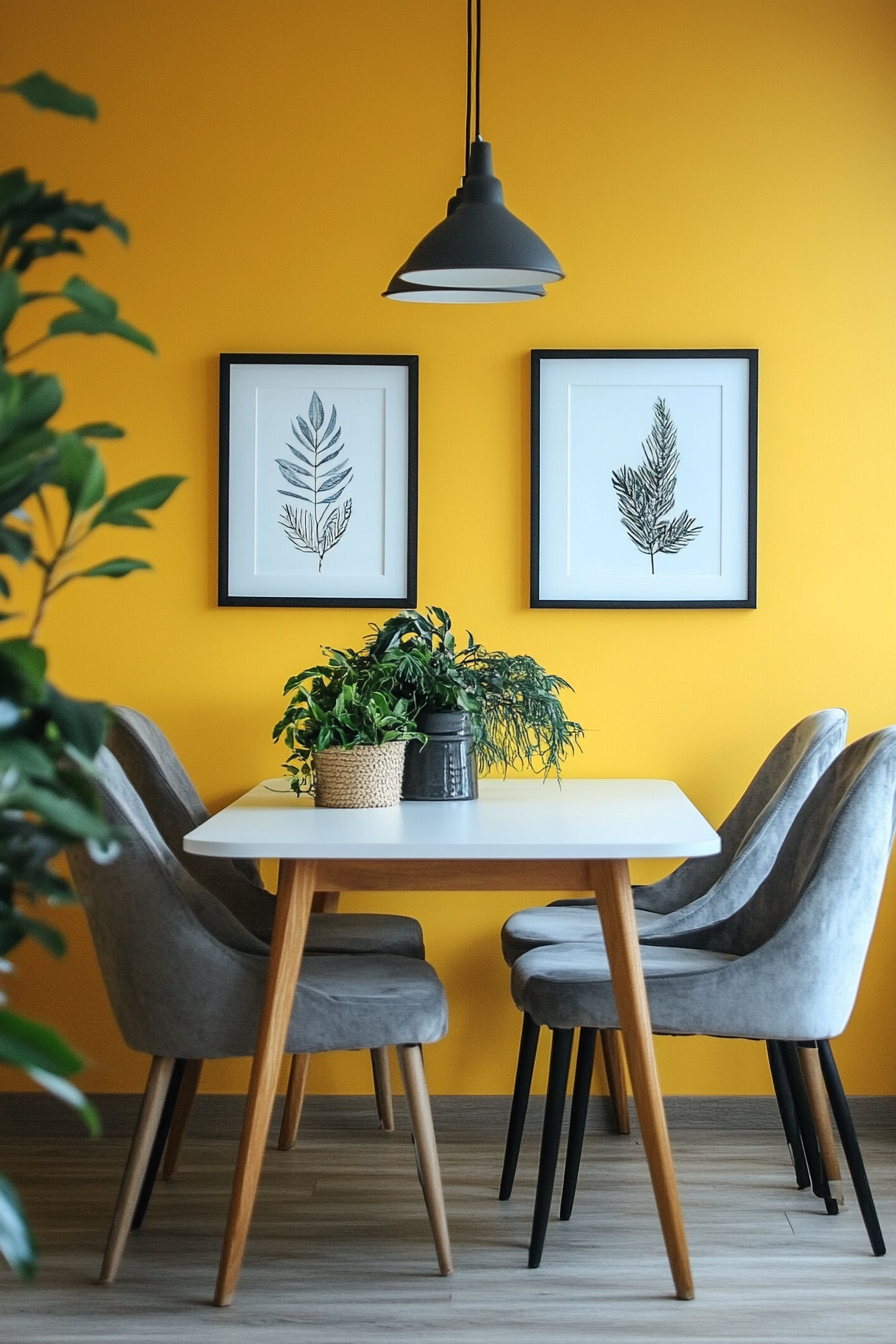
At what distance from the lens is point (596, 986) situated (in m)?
2.26

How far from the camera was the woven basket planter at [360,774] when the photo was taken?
2.50 meters

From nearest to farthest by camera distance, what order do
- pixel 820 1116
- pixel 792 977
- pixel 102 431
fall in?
pixel 102 431 → pixel 792 977 → pixel 820 1116

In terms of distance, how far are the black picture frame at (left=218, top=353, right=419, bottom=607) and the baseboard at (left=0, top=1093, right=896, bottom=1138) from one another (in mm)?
1118

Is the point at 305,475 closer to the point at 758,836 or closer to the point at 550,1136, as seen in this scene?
the point at 758,836

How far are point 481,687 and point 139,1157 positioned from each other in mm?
1045

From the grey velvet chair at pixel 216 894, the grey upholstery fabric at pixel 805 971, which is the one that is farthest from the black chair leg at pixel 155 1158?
the grey upholstery fabric at pixel 805 971

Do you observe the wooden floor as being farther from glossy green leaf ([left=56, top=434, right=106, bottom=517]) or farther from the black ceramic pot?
glossy green leaf ([left=56, top=434, right=106, bottom=517])

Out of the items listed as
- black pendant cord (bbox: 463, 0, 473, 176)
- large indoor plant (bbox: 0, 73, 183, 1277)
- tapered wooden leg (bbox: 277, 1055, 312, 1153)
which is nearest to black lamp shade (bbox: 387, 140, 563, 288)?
black pendant cord (bbox: 463, 0, 473, 176)

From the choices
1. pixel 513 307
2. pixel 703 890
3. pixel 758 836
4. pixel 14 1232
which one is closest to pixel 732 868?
pixel 758 836

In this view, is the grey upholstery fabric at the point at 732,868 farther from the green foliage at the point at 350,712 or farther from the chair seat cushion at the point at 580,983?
the green foliage at the point at 350,712

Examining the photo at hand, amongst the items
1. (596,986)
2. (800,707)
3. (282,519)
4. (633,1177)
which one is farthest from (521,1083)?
(282,519)

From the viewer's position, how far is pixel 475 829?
2.23m

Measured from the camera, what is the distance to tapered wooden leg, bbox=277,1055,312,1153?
2.90 m

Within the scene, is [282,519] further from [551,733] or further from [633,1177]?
[633,1177]
